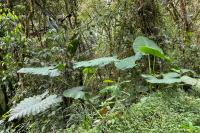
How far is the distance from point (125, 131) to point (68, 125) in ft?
2.25

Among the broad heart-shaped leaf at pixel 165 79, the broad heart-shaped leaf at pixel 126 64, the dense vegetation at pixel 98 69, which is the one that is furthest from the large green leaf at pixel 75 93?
the broad heart-shaped leaf at pixel 165 79

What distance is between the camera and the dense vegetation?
2773mm

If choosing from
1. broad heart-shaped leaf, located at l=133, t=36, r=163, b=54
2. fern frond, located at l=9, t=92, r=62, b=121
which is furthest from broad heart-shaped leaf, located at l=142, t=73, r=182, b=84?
fern frond, located at l=9, t=92, r=62, b=121

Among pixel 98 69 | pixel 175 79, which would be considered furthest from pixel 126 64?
pixel 98 69

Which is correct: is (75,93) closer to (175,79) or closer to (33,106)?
(33,106)

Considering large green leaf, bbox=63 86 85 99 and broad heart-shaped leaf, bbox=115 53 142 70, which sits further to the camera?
broad heart-shaped leaf, bbox=115 53 142 70

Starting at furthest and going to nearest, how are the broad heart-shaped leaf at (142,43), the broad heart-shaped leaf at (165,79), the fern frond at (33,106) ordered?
the broad heart-shaped leaf at (142,43)
the fern frond at (33,106)
the broad heart-shaped leaf at (165,79)

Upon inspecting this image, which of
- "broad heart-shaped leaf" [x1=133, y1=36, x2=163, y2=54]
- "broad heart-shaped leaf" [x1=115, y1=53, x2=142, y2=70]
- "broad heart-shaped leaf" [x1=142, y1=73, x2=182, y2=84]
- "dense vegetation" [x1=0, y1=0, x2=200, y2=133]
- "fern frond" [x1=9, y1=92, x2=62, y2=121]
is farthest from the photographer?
"broad heart-shaped leaf" [x1=133, y1=36, x2=163, y2=54]

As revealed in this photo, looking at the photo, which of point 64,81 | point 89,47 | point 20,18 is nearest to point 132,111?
point 64,81

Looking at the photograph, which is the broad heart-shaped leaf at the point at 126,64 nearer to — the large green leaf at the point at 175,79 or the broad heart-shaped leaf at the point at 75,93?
the large green leaf at the point at 175,79

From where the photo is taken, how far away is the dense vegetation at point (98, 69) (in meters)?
2.77

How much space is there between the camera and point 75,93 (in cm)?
306

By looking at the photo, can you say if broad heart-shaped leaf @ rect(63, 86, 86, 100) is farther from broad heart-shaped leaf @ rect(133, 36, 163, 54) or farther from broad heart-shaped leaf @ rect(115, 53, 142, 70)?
broad heart-shaped leaf @ rect(133, 36, 163, 54)

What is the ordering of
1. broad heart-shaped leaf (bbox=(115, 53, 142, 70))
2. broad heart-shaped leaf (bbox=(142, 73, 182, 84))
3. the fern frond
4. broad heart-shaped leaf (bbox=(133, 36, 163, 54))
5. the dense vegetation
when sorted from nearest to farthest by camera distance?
the dense vegetation < broad heart-shaped leaf (bbox=(142, 73, 182, 84)) < the fern frond < broad heart-shaped leaf (bbox=(115, 53, 142, 70)) < broad heart-shaped leaf (bbox=(133, 36, 163, 54))
